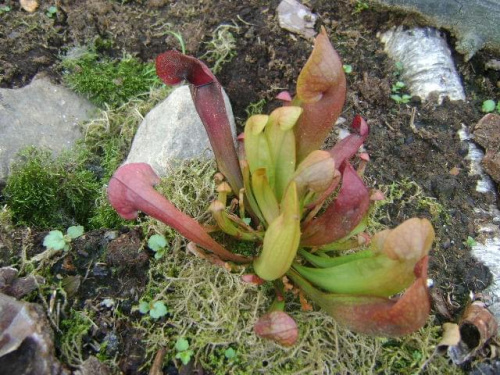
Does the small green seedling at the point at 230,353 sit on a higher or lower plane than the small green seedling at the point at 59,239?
lower

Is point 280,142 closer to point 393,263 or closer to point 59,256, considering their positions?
point 393,263

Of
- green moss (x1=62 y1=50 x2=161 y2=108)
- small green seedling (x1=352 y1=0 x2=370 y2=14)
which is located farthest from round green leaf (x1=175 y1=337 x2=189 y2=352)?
small green seedling (x1=352 y1=0 x2=370 y2=14)

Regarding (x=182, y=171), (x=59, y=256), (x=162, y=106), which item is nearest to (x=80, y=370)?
(x=59, y=256)

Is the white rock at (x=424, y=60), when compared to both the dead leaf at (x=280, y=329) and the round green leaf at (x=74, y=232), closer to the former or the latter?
the dead leaf at (x=280, y=329)

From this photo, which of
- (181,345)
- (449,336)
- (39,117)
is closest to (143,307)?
(181,345)

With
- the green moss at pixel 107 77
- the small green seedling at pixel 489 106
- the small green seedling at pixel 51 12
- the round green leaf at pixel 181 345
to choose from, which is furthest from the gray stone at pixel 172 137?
the small green seedling at pixel 489 106

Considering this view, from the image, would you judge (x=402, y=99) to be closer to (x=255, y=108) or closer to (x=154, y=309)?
(x=255, y=108)

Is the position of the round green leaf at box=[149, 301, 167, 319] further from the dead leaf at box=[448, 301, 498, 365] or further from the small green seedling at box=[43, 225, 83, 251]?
the dead leaf at box=[448, 301, 498, 365]
